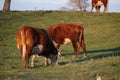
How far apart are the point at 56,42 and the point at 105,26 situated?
483 inches

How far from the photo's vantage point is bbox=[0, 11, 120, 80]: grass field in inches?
519

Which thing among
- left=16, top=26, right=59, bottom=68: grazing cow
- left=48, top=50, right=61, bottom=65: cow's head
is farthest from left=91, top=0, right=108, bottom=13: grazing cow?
left=16, top=26, right=59, bottom=68: grazing cow

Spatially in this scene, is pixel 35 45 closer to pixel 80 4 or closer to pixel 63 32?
pixel 63 32

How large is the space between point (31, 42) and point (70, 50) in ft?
30.9

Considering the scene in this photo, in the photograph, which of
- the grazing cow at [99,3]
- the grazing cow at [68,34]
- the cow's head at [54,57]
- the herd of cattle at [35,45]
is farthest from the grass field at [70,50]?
the grazing cow at [99,3]

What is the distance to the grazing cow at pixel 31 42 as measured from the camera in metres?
15.4

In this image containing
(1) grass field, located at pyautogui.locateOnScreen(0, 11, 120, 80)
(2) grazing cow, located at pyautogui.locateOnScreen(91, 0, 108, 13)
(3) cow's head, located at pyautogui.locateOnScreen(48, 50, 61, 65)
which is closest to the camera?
(1) grass field, located at pyautogui.locateOnScreen(0, 11, 120, 80)

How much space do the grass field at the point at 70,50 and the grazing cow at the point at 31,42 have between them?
0.57 m

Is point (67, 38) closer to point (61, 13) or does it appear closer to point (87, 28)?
point (87, 28)

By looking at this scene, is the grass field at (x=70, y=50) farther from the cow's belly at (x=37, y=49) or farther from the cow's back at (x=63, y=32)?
the cow's back at (x=63, y=32)

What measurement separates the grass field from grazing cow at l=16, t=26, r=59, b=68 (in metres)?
0.57

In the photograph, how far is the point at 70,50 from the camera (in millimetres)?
24703

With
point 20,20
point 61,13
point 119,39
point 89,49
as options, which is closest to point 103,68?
Answer: point 89,49

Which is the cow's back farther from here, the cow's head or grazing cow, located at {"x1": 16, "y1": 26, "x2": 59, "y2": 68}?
grazing cow, located at {"x1": 16, "y1": 26, "x2": 59, "y2": 68}
